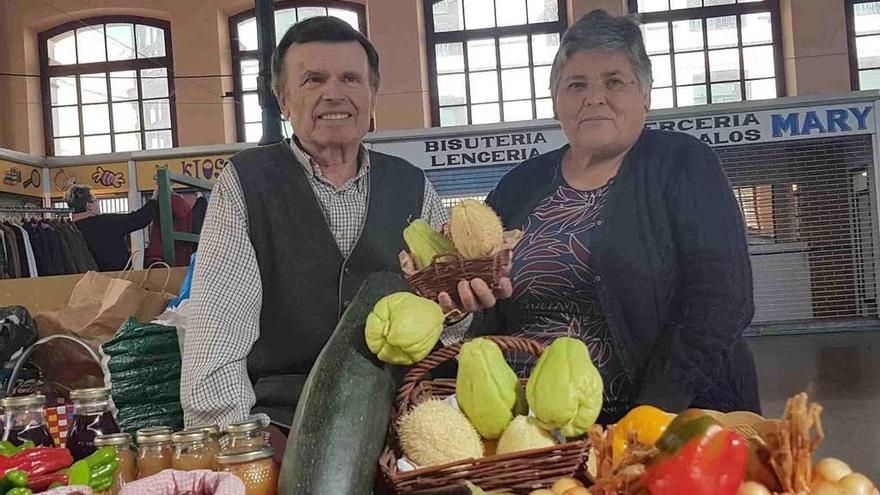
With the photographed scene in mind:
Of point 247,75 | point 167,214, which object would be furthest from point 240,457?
point 247,75

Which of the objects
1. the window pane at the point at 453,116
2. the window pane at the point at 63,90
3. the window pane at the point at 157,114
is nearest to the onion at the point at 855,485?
the window pane at the point at 453,116

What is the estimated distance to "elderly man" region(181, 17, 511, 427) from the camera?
5.60 ft

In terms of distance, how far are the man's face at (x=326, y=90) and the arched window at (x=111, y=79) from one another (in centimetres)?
629

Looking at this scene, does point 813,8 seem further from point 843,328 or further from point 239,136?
point 239,136

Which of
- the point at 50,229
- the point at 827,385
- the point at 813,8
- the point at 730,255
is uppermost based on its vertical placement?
the point at 813,8

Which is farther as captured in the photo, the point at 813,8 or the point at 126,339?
the point at 813,8

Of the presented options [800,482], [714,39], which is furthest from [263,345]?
[714,39]

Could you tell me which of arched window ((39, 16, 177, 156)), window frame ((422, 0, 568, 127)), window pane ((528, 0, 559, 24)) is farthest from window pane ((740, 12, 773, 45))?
arched window ((39, 16, 177, 156))

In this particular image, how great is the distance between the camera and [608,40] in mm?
1709

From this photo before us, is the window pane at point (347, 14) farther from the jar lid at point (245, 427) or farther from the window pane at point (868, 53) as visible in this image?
the jar lid at point (245, 427)

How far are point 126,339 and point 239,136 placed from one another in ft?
19.8

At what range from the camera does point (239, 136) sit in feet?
26.2

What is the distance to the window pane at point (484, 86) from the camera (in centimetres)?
366

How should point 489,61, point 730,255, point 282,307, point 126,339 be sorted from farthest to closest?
1. point 489,61
2. point 126,339
3. point 282,307
4. point 730,255
